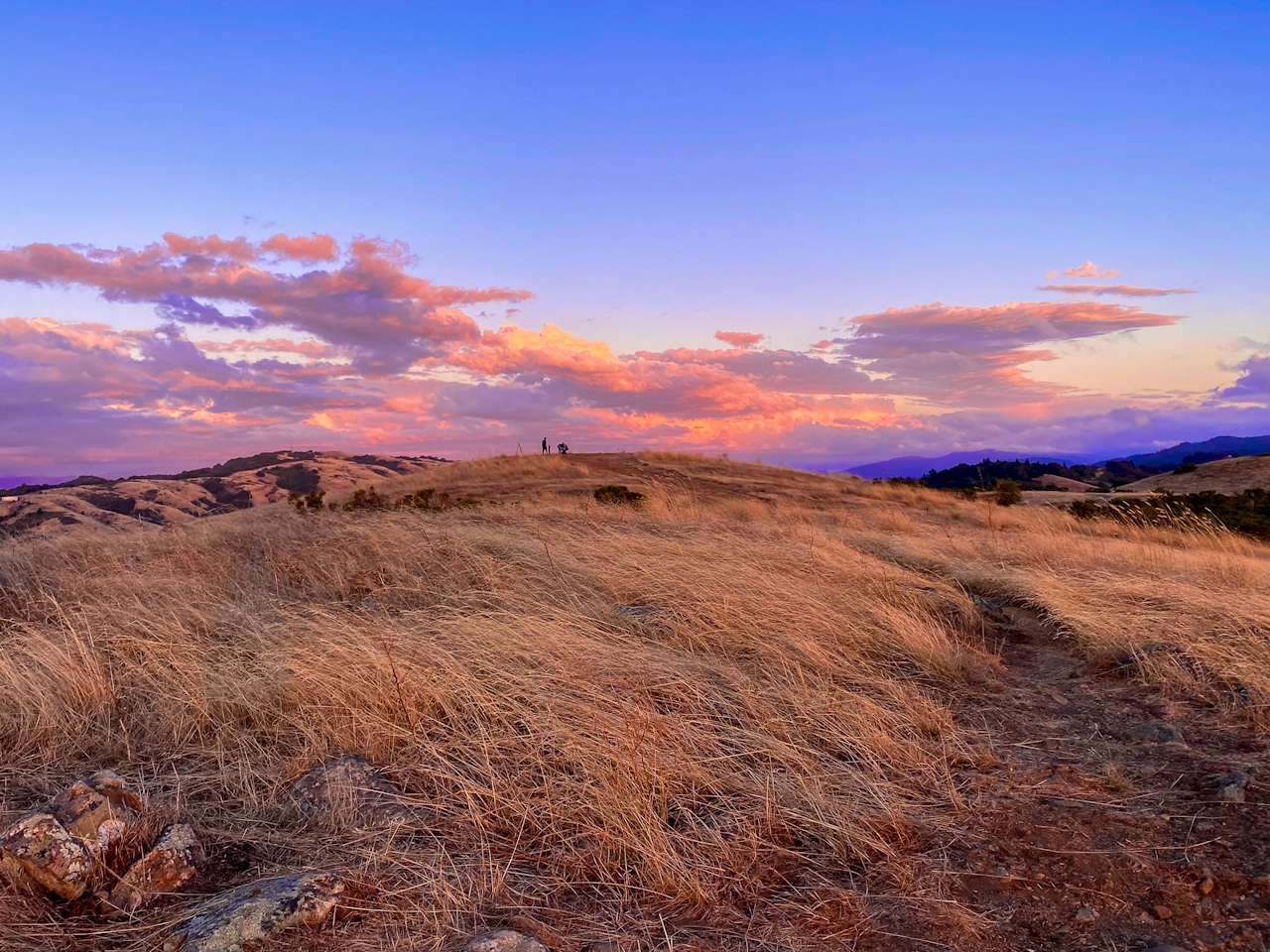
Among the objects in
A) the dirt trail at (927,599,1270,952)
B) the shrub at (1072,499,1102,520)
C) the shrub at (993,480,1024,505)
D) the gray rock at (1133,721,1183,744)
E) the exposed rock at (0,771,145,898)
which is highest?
the shrub at (993,480,1024,505)

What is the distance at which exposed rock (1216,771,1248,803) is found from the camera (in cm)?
363

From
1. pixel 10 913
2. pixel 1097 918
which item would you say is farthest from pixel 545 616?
pixel 1097 918

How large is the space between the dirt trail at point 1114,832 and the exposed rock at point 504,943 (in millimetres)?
1524

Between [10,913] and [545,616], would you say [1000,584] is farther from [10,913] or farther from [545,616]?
[10,913]

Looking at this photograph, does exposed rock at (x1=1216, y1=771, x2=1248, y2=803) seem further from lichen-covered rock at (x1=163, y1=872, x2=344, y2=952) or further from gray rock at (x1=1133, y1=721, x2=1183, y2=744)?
lichen-covered rock at (x1=163, y1=872, x2=344, y2=952)

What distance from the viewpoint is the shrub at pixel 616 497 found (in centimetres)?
1630

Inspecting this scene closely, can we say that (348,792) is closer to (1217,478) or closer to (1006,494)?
(1006,494)

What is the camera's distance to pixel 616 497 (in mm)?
17500

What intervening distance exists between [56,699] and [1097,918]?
5586mm

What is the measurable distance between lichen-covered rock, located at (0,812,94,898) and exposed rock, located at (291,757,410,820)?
0.86 m

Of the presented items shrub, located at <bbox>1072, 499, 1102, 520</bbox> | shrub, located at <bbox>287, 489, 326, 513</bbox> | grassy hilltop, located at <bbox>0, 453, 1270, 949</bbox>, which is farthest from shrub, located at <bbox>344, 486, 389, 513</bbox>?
shrub, located at <bbox>1072, 499, 1102, 520</bbox>

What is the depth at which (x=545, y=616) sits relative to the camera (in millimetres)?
5984

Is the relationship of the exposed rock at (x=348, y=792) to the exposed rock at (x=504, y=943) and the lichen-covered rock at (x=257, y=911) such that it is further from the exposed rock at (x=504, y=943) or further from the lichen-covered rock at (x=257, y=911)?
the exposed rock at (x=504, y=943)

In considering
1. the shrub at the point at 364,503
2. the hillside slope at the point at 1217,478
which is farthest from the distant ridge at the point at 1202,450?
the shrub at the point at 364,503
